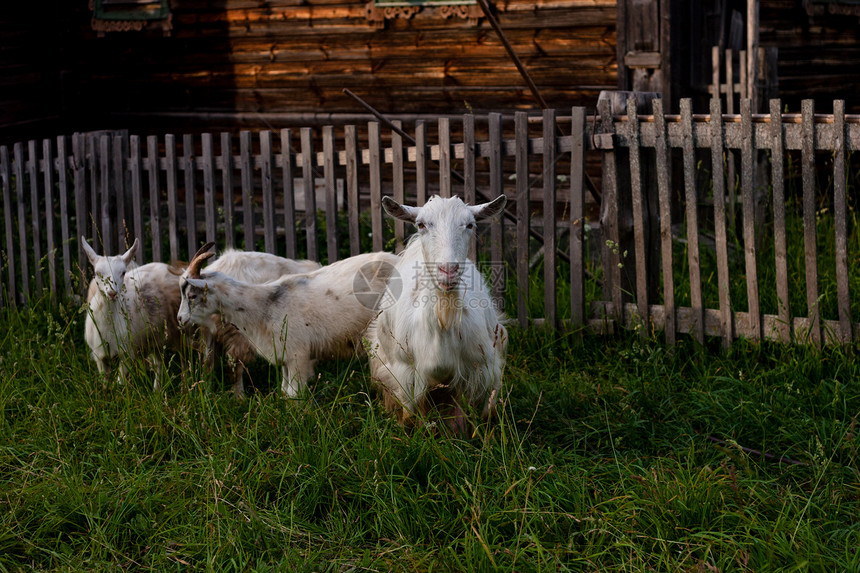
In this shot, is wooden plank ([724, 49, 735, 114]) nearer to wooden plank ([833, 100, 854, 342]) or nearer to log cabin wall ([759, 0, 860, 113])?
log cabin wall ([759, 0, 860, 113])

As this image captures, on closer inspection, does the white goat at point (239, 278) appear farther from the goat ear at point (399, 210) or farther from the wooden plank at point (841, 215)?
the wooden plank at point (841, 215)

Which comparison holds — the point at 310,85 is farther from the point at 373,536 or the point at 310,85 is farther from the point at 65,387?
the point at 373,536

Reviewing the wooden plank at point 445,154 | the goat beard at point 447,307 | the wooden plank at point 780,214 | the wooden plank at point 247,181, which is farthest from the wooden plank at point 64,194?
Answer: the wooden plank at point 780,214

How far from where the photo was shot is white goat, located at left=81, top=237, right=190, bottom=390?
5215 mm

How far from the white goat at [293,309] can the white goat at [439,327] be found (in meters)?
0.51

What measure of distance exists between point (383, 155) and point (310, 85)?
4372 mm

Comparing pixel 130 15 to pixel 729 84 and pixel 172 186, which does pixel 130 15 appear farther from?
pixel 729 84

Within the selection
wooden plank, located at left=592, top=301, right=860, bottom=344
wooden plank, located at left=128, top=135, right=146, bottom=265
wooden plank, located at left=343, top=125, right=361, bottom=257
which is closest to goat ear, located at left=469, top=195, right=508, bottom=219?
wooden plank, located at left=592, top=301, right=860, bottom=344

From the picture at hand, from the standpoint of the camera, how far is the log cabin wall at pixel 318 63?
9.30 metres

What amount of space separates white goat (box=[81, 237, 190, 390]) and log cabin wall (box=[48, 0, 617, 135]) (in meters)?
4.32

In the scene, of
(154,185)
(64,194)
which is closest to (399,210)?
(154,185)

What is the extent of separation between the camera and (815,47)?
1127 cm

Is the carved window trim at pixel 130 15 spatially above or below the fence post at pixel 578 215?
above

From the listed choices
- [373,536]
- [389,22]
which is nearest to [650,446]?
[373,536]
